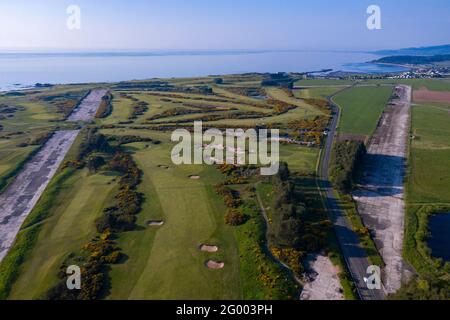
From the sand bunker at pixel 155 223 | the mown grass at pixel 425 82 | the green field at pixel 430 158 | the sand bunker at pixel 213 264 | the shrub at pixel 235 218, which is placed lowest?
the sand bunker at pixel 213 264

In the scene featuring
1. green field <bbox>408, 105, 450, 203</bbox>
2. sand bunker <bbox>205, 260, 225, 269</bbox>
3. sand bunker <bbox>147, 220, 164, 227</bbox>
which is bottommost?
sand bunker <bbox>205, 260, 225, 269</bbox>

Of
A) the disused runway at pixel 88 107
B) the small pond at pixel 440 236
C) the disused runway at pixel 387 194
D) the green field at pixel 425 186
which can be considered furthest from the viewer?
the disused runway at pixel 88 107

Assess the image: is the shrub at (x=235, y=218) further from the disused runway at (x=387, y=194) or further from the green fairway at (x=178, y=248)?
the disused runway at (x=387, y=194)

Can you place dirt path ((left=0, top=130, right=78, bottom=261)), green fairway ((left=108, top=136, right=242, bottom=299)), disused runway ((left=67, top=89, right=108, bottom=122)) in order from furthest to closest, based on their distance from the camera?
disused runway ((left=67, top=89, right=108, bottom=122))
dirt path ((left=0, top=130, right=78, bottom=261))
green fairway ((left=108, top=136, right=242, bottom=299))

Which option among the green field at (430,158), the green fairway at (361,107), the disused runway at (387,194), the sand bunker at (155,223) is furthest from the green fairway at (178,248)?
the green fairway at (361,107)

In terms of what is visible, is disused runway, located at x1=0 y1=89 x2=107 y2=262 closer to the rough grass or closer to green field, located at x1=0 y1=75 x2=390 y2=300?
the rough grass

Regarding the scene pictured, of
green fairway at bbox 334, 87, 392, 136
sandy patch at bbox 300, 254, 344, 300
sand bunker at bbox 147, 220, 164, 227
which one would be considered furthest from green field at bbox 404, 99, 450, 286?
sand bunker at bbox 147, 220, 164, 227

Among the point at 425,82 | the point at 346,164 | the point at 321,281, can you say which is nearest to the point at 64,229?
the point at 321,281
